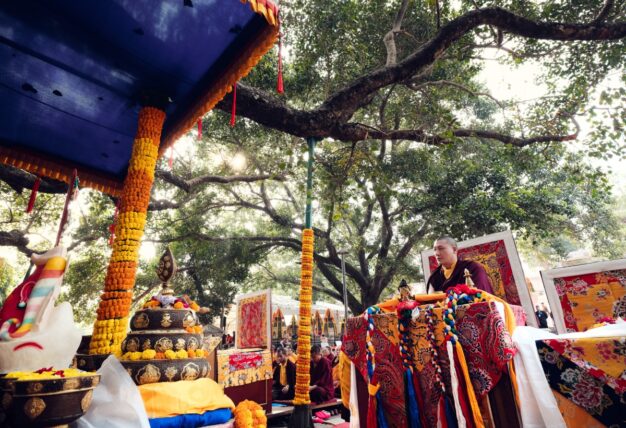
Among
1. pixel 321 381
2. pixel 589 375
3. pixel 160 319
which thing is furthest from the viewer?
pixel 321 381

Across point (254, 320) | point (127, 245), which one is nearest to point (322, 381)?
point (254, 320)

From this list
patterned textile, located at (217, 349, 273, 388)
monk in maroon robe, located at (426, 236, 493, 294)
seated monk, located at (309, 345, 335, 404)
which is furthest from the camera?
seated monk, located at (309, 345, 335, 404)

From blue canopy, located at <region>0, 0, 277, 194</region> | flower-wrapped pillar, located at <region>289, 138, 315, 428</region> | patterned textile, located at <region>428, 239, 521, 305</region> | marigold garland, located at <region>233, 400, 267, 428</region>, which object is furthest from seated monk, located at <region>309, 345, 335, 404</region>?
blue canopy, located at <region>0, 0, 277, 194</region>

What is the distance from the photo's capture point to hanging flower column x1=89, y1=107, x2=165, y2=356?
290cm

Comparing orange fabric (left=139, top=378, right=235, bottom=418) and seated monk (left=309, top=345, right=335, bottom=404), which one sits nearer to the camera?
orange fabric (left=139, top=378, right=235, bottom=418)

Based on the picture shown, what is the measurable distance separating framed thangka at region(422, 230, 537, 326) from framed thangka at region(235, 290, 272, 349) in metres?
4.45

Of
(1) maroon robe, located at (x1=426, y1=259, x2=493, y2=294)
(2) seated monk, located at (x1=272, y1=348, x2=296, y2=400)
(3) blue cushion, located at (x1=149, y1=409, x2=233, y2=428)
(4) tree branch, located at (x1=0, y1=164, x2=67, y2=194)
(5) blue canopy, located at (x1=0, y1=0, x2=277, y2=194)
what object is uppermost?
(4) tree branch, located at (x1=0, y1=164, x2=67, y2=194)

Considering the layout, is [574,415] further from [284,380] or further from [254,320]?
[254,320]

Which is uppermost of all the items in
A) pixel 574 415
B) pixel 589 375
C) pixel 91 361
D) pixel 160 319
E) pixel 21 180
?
pixel 21 180

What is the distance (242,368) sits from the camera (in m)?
5.22

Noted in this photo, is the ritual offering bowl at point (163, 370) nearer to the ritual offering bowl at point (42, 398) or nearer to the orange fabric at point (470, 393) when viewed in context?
the ritual offering bowl at point (42, 398)

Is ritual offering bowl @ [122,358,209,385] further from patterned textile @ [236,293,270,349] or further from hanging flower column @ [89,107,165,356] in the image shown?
patterned textile @ [236,293,270,349]

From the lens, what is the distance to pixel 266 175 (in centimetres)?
932

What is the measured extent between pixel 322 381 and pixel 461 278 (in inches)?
174
